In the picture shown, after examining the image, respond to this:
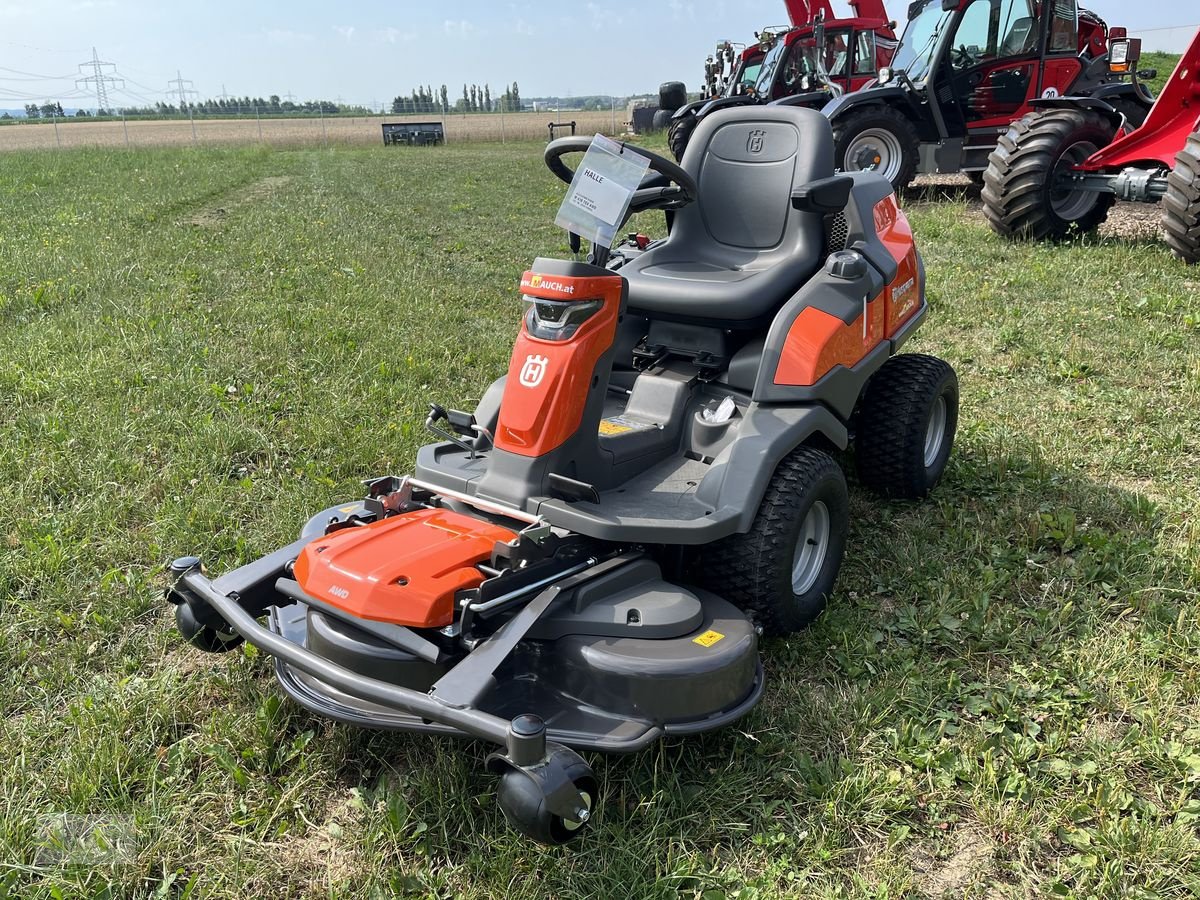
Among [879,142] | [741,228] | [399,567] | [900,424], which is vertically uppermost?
[879,142]

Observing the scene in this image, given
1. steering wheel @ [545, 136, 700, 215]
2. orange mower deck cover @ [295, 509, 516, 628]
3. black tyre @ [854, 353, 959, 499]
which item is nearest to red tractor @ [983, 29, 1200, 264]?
black tyre @ [854, 353, 959, 499]

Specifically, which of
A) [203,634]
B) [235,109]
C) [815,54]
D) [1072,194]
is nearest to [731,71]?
[815,54]

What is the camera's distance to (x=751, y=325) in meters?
3.33

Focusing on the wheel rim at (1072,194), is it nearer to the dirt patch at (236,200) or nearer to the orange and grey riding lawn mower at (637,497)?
the orange and grey riding lawn mower at (637,497)

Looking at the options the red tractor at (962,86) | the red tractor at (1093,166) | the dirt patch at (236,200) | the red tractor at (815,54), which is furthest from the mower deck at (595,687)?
the red tractor at (815,54)

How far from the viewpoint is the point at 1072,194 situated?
8.13 meters

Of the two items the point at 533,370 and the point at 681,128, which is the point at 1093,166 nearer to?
the point at 533,370

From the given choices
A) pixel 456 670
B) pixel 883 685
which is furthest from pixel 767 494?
pixel 456 670

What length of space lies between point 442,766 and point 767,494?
1.20 meters

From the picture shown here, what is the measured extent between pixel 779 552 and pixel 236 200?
12.6 m

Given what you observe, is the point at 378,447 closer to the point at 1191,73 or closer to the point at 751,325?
the point at 751,325

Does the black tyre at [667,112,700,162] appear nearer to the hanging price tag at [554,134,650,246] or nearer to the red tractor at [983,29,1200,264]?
the red tractor at [983,29,1200,264]

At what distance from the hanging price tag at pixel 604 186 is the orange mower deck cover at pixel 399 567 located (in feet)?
3.21

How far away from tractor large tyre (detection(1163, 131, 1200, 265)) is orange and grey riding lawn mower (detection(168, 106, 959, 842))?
12.6 feet
